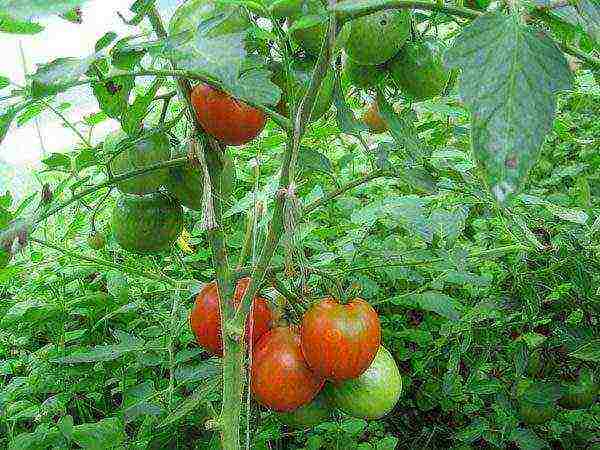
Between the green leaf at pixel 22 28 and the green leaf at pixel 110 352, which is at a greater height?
the green leaf at pixel 22 28

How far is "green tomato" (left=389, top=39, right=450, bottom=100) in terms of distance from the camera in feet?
2.90

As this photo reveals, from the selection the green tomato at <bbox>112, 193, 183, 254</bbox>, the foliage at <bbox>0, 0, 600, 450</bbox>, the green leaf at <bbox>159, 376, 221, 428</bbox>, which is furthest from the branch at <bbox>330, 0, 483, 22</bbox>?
the green leaf at <bbox>159, 376, 221, 428</bbox>

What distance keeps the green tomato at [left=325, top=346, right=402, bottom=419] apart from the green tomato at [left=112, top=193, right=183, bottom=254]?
33 cm

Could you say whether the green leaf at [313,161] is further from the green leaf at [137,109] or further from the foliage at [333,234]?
the green leaf at [137,109]

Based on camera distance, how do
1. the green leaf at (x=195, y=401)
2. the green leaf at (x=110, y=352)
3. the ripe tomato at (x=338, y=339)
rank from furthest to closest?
the green leaf at (x=110, y=352), the green leaf at (x=195, y=401), the ripe tomato at (x=338, y=339)

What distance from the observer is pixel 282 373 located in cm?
88

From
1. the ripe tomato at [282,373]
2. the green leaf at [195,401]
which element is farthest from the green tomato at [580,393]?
the green leaf at [195,401]

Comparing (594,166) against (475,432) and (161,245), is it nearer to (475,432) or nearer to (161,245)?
(475,432)

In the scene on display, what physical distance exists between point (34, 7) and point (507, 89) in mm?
288

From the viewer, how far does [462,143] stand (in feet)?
5.02

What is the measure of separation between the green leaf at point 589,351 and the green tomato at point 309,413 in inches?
14.9

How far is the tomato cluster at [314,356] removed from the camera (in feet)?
2.83

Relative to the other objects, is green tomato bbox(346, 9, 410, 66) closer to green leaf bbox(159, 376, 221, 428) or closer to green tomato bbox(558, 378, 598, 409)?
green leaf bbox(159, 376, 221, 428)

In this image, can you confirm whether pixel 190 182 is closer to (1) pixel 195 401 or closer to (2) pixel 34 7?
(1) pixel 195 401
